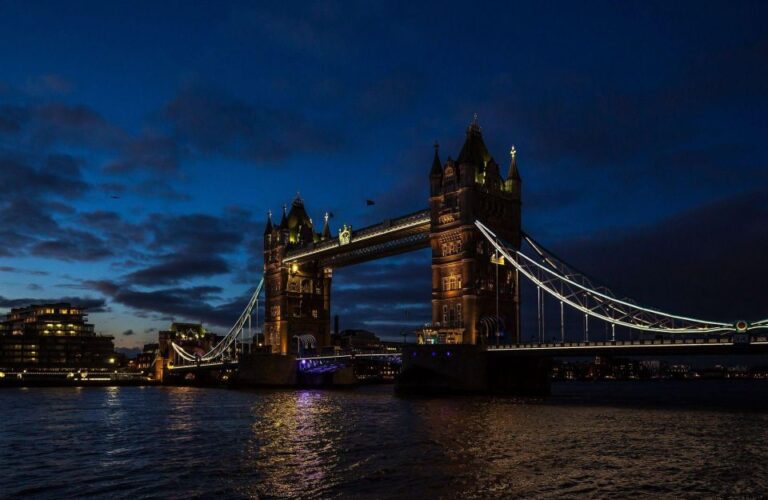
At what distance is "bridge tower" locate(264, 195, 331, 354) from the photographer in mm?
124438

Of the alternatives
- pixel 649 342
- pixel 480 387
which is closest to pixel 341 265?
pixel 480 387

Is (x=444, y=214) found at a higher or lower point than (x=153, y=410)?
higher

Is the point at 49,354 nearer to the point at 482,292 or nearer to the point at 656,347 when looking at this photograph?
the point at 482,292

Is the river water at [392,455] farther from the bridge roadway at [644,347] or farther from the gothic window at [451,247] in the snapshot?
the gothic window at [451,247]

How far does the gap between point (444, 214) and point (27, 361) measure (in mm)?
146326

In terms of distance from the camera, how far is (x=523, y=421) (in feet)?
160

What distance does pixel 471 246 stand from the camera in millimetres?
82500

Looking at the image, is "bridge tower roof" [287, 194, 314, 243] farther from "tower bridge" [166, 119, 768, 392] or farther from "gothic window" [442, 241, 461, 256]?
"gothic window" [442, 241, 461, 256]

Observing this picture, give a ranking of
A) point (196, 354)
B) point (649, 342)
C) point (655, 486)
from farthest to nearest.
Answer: point (196, 354), point (649, 342), point (655, 486)

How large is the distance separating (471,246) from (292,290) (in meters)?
50.2

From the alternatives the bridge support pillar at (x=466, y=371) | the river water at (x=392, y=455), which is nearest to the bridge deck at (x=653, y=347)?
the bridge support pillar at (x=466, y=371)

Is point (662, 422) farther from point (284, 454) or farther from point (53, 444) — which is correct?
point (53, 444)

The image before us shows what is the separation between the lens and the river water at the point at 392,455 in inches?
1046

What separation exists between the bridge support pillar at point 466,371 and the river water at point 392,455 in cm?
1753
